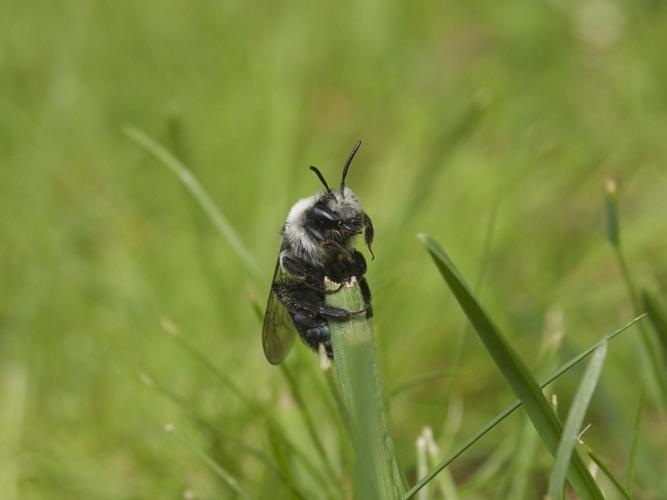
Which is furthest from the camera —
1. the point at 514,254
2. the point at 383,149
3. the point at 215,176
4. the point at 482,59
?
the point at 482,59

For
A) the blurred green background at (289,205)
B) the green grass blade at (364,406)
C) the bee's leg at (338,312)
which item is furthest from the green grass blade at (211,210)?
the green grass blade at (364,406)

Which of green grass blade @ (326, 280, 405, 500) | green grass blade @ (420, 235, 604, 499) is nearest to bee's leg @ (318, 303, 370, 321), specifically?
green grass blade @ (326, 280, 405, 500)

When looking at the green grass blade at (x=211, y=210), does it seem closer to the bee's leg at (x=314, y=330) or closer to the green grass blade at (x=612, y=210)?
the bee's leg at (x=314, y=330)

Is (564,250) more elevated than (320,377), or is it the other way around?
(564,250)

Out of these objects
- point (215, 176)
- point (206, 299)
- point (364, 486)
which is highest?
point (215, 176)

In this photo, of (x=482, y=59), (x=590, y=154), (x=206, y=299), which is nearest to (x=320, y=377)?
(x=206, y=299)

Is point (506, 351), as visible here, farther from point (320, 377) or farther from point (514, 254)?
point (514, 254)

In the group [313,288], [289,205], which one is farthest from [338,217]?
[289,205]
